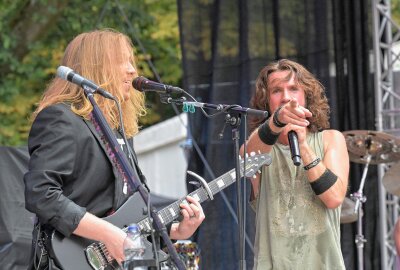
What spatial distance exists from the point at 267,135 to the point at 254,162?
0.15 metres

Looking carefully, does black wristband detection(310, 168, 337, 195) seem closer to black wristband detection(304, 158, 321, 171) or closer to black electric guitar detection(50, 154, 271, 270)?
black wristband detection(304, 158, 321, 171)

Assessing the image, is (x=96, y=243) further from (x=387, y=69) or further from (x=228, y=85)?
(x=387, y=69)

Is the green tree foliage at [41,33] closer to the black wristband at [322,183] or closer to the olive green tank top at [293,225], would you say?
the olive green tank top at [293,225]

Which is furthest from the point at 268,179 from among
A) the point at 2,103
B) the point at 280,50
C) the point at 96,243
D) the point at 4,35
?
the point at 2,103

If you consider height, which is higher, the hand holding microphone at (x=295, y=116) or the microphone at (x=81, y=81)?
the microphone at (x=81, y=81)

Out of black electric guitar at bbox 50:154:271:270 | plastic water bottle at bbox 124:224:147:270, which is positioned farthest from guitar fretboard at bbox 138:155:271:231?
plastic water bottle at bbox 124:224:147:270

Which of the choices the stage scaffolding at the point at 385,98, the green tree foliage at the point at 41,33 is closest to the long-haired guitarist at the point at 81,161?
the stage scaffolding at the point at 385,98

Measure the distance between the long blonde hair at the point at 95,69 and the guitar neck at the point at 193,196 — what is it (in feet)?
1.47

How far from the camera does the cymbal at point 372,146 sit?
5.47 meters

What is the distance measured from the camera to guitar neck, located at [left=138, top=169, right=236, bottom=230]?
371 centimetres

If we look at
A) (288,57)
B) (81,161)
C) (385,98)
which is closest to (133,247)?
(81,161)

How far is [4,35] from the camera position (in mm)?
9508

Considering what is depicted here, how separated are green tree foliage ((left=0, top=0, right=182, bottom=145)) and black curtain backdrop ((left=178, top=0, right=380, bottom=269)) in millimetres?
3349

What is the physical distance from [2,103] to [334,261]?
7.28 meters
